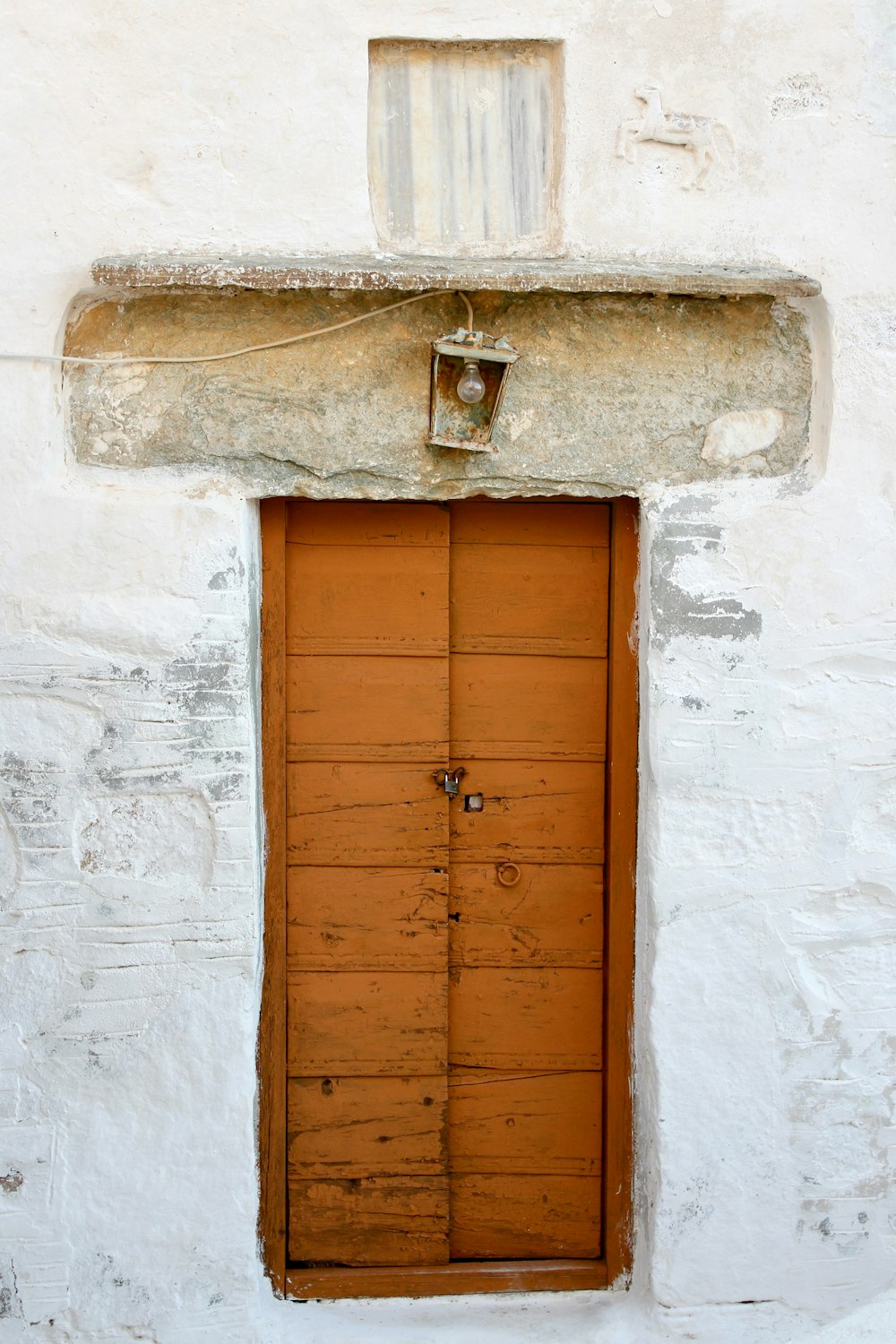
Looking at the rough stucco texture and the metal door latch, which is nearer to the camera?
the rough stucco texture

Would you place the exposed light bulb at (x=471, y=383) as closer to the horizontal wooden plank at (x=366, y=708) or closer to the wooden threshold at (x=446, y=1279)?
the horizontal wooden plank at (x=366, y=708)

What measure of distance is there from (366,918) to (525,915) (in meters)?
0.37

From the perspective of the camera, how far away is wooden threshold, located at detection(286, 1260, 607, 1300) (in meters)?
2.51

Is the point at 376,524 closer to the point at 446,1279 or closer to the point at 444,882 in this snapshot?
the point at 444,882

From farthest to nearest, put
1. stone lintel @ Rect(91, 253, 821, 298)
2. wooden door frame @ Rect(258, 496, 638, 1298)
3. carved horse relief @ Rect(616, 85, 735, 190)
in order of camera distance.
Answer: wooden door frame @ Rect(258, 496, 638, 1298), carved horse relief @ Rect(616, 85, 735, 190), stone lintel @ Rect(91, 253, 821, 298)

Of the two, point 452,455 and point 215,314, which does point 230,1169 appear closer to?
point 452,455

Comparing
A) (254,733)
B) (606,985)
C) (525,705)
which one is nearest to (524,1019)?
(606,985)

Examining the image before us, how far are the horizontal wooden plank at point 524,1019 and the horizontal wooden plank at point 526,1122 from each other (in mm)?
35

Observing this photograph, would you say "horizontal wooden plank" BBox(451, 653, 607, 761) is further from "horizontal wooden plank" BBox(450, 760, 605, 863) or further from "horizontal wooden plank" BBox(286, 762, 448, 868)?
"horizontal wooden plank" BBox(286, 762, 448, 868)

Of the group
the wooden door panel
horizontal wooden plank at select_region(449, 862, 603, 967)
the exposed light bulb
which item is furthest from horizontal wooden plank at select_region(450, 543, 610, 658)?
horizontal wooden plank at select_region(449, 862, 603, 967)

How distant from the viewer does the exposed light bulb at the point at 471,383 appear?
2281 millimetres

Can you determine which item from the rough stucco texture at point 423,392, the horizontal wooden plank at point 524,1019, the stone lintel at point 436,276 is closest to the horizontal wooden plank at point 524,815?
the horizontal wooden plank at point 524,1019

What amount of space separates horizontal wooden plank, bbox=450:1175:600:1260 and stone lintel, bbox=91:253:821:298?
6.54ft

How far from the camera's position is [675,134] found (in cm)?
232
